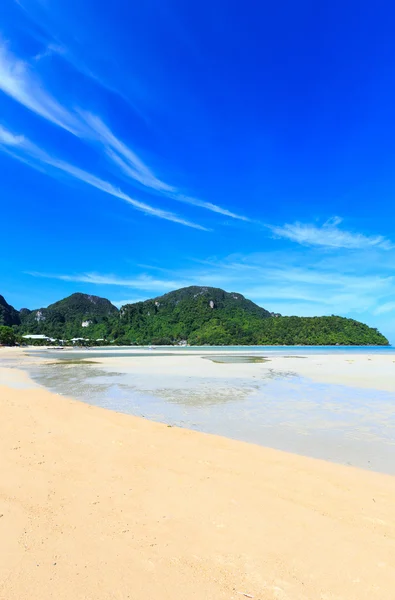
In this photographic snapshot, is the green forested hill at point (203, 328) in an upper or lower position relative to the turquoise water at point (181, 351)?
upper

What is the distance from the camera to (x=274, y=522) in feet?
13.5

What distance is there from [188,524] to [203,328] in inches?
6221

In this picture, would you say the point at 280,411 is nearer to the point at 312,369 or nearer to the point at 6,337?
the point at 312,369

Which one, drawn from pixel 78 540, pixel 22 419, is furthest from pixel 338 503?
pixel 22 419

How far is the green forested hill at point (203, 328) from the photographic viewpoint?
456 feet

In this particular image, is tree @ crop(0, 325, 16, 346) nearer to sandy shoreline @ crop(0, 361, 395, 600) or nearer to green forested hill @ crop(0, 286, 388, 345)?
green forested hill @ crop(0, 286, 388, 345)

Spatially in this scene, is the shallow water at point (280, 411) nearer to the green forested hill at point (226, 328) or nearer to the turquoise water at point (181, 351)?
the turquoise water at point (181, 351)

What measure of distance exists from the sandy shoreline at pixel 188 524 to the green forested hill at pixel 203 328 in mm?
135126

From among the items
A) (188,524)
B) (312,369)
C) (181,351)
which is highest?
(181,351)

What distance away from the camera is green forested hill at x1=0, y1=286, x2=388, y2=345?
13900cm

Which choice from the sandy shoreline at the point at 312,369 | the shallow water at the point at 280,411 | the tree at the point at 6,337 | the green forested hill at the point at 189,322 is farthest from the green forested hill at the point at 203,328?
the shallow water at the point at 280,411

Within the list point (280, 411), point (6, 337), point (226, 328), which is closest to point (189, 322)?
point (226, 328)

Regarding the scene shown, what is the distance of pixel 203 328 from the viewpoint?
162m

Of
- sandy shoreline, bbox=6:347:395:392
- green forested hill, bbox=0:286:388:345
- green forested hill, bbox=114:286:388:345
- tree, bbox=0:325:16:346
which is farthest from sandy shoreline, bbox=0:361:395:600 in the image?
green forested hill, bbox=0:286:388:345
